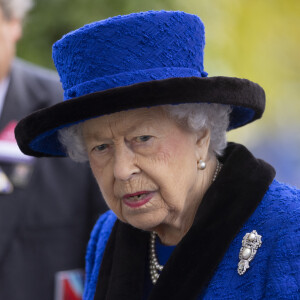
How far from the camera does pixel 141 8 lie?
5.98 m

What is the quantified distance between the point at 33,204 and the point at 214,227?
6.81 feet

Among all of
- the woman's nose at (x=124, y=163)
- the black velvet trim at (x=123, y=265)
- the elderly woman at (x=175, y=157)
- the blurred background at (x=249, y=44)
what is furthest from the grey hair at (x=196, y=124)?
the blurred background at (x=249, y=44)

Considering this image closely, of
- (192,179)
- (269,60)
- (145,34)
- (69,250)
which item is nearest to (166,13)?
(145,34)

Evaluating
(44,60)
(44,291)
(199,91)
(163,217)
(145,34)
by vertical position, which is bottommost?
(44,291)

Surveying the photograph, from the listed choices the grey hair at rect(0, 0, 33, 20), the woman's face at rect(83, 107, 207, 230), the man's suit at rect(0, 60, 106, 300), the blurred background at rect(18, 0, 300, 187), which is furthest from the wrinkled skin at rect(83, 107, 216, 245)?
the blurred background at rect(18, 0, 300, 187)

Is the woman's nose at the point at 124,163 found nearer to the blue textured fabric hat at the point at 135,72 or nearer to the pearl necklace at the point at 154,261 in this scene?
the blue textured fabric hat at the point at 135,72

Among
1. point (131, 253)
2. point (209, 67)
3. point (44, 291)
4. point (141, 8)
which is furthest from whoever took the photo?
point (209, 67)

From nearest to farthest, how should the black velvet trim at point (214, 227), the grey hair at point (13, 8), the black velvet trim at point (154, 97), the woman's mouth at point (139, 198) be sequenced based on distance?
1. the black velvet trim at point (154, 97)
2. the black velvet trim at point (214, 227)
3. the woman's mouth at point (139, 198)
4. the grey hair at point (13, 8)

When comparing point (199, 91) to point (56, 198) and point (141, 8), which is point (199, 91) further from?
point (141, 8)

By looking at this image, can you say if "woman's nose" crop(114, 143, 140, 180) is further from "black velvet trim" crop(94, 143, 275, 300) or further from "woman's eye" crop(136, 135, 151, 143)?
"black velvet trim" crop(94, 143, 275, 300)

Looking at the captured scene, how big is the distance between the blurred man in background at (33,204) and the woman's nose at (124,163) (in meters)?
1.83

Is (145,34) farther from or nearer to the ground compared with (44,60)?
nearer to the ground

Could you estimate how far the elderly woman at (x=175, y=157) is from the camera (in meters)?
1.92

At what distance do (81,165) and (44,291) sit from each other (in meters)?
0.91
